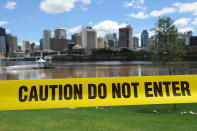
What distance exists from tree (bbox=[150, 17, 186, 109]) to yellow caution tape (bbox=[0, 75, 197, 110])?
5.63 m

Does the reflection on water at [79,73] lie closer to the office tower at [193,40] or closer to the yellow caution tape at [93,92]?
the yellow caution tape at [93,92]

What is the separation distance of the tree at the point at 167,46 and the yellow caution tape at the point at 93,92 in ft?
18.5

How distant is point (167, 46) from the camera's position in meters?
9.94

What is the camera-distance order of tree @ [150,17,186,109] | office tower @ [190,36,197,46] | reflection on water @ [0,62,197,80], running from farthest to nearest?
office tower @ [190,36,197,46] < reflection on water @ [0,62,197,80] < tree @ [150,17,186,109]

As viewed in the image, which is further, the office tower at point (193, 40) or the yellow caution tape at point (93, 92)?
the office tower at point (193, 40)

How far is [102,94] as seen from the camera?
419cm

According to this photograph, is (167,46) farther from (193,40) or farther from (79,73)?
(193,40)

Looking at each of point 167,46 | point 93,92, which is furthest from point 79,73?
point 93,92

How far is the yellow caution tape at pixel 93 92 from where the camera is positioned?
411 centimetres

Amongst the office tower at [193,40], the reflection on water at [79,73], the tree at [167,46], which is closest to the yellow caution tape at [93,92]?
the tree at [167,46]

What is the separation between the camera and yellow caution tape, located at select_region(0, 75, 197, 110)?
4105 mm

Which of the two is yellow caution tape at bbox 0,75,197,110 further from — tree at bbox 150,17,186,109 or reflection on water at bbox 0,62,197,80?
reflection on water at bbox 0,62,197,80

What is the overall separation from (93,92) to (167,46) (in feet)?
23.2

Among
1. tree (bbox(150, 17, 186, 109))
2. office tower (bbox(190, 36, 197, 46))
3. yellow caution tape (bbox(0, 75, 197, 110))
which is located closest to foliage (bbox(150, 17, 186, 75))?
tree (bbox(150, 17, 186, 109))
